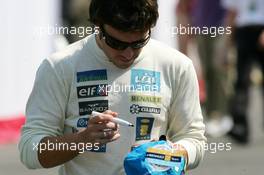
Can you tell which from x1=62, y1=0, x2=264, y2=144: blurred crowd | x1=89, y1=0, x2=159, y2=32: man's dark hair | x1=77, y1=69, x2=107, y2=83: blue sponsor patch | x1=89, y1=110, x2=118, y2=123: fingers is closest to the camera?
x1=89, y1=110, x2=118, y2=123: fingers

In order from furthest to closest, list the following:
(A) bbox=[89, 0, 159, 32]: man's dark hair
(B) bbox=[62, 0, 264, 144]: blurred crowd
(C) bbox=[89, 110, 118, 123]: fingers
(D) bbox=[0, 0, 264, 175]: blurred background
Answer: (B) bbox=[62, 0, 264, 144]: blurred crowd
(D) bbox=[0, 0, 264, 175]: blurred background
(A) bbox=[89, 0, 159, 32]: man's dark hair
(C) bbox=[89, 110, 118, 123]: fingers

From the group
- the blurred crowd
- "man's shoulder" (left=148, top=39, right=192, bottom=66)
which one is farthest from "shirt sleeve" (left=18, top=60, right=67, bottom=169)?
the blurred crowd

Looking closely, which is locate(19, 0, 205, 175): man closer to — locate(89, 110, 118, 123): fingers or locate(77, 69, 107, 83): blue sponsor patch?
locate(77, 69, 107, 83): blue sponsor patch

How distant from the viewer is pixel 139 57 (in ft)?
14.5

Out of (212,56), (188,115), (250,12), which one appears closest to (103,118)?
(188,115)

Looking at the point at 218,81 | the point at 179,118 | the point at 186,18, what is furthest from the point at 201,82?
the point at 179,118

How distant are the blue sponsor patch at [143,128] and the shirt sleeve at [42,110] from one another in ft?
1.02

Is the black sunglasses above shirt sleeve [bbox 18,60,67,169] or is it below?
above

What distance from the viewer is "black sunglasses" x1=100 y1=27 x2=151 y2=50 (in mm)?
4270

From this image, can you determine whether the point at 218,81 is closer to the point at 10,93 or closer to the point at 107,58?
the point at 10,93

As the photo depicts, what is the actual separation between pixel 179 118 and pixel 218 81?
275 inches

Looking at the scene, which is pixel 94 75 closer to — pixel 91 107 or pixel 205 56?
pixel 91 107

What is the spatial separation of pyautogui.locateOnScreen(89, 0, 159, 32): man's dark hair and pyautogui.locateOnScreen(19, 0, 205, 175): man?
2 centimetres

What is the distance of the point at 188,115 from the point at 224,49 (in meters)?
6.24
